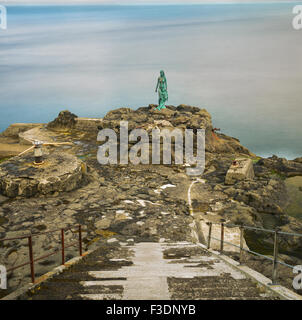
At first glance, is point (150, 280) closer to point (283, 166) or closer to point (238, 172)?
point (238, 172)

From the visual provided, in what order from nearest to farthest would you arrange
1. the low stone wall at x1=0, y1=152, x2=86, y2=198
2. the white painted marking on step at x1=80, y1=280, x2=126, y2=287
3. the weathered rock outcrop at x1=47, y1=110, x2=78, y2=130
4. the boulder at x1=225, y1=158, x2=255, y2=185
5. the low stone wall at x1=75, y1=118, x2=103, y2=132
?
1. the white painted marking on step at x1=80, y1=280, x2=126, y2=287
2. the low stone wall at x1=0, y1=152, x2=86, y2=198
3. the boulder at x1=225, y1=158, x2=255, y2=185
4. the low stone wall at x1=75, y1=118, x2=103, y2=132
5. the weathered rock outcrop at x1=47, y1=110, x2=78, y2=130

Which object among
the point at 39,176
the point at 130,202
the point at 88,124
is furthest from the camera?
the point at 88,124

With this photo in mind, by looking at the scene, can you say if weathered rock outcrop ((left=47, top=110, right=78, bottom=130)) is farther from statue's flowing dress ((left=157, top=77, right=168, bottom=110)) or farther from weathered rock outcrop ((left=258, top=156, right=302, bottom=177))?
weathered rock outcrop ((left=258, top=156, right=302, bottom=177))

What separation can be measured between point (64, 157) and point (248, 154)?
11.2m

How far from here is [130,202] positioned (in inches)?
455

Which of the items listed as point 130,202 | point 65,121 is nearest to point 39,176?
point 130,202

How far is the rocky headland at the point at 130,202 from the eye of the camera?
9.30 meters

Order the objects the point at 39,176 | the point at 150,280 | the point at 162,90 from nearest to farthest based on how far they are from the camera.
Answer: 1. the point at 150,280
2. the point at 39,176
3. the point at 162,90

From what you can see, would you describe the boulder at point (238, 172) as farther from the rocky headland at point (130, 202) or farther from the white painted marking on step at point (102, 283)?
the white painted marking on step at point (102, 283)

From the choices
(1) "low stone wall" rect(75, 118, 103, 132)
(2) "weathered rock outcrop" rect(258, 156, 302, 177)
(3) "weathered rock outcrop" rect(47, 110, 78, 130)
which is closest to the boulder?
(2) "weathered rock outcrop" rect(258, 156, 302, 177)

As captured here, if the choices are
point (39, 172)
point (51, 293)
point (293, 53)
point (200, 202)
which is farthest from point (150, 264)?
point (293, 53)

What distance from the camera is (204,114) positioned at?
21344mm

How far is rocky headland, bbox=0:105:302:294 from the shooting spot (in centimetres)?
930

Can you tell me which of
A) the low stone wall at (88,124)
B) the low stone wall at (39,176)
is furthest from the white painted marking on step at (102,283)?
the low stone wall at (88,124)
